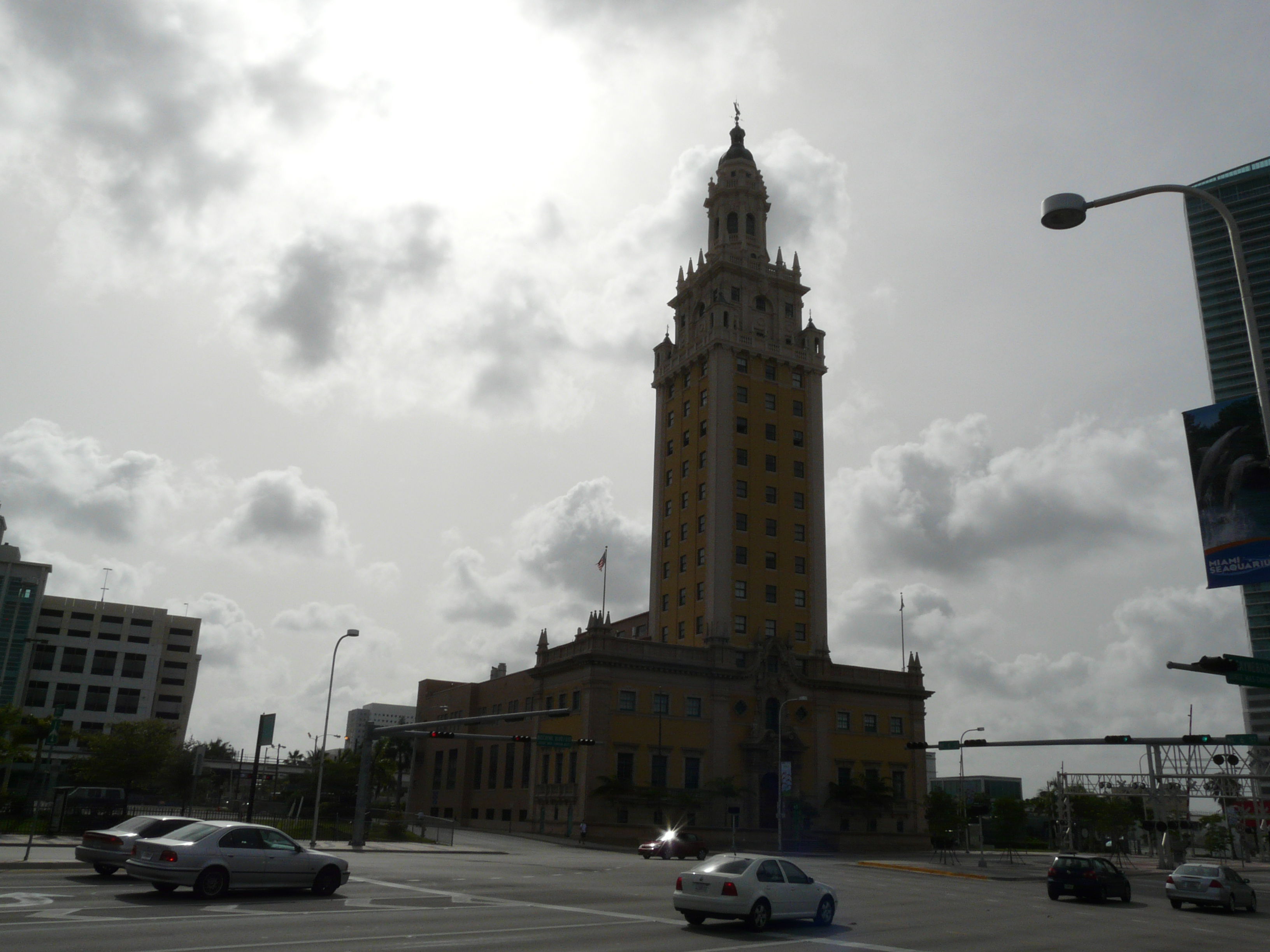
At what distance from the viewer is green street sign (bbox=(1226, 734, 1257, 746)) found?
46831 millimetres

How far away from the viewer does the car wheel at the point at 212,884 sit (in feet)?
70.1

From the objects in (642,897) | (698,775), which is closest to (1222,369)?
(698,775)

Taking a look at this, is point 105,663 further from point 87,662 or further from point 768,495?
point 768,495

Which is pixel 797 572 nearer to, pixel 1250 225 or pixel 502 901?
pixel 1250 225

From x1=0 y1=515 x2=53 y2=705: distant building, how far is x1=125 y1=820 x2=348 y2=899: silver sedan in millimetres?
106517

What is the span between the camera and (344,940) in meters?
16.1

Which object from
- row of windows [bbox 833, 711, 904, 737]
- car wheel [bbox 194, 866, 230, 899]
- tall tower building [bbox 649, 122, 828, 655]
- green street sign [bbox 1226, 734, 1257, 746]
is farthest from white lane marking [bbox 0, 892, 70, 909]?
row of windows [bbox 833, 711, 904, 737]

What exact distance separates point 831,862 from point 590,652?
23.5m

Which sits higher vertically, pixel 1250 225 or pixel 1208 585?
pixel 1250 225

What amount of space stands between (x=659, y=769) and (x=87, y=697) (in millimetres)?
89312

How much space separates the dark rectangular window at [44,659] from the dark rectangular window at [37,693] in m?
1.73

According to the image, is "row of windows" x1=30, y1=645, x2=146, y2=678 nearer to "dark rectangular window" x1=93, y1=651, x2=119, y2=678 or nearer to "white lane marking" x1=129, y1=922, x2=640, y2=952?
"dark rectangular window" x1=93, y1=651, x2=119, y2=678

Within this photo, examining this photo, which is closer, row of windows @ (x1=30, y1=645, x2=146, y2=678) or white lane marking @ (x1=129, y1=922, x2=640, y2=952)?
white lane marking @ (x1=129, y1=922, x2=640, y2=952)

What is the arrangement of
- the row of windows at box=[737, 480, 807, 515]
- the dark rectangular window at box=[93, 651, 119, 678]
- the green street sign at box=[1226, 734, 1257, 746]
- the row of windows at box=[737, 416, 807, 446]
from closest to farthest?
the green street sign at box=[1226, 734, 1257, 746]
the row of windows at box=[737, 480, 807, 515]
the row of windows at box=[737, 416, 807, 446]
the dark rectangular window at box=[93, 651, 119, 678]
